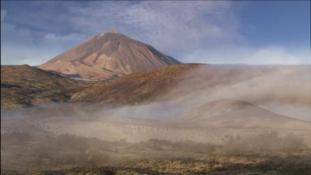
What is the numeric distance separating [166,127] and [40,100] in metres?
76.5

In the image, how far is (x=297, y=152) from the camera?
56031 mm

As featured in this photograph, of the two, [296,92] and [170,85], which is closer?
[296,92]

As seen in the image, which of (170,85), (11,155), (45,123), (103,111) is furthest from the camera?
(170,85)

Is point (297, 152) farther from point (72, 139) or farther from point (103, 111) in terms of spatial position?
point (103, 111)

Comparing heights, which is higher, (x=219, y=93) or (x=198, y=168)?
(x=219, y=93)

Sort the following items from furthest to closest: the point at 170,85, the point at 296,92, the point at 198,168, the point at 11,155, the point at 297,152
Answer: the point at 170,85 → the point at 296,92 → the point at 11,155 → the point at 297,152 → the point at 198,168

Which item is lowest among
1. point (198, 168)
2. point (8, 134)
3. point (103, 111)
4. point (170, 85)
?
point (198, 168)

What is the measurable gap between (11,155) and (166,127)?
28003 mm

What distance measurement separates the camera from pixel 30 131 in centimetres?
8181

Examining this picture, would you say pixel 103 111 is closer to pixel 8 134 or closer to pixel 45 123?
pixel 45 123

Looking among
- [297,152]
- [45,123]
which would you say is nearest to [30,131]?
[45,123]

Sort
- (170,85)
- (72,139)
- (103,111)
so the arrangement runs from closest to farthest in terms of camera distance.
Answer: (72,139) → (103,111) → (170,85)

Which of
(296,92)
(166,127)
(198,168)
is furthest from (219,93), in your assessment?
(198,168)

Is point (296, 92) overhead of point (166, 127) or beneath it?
overhead
